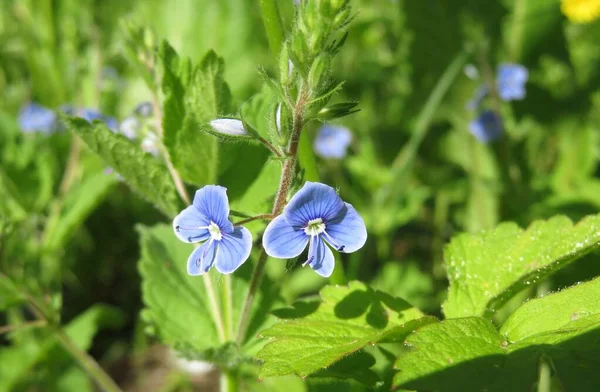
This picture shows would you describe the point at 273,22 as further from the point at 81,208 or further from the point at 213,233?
the point at 81,208

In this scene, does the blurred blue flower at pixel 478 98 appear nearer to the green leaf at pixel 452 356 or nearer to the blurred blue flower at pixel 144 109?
the blurred blue flower at pixel 144 109

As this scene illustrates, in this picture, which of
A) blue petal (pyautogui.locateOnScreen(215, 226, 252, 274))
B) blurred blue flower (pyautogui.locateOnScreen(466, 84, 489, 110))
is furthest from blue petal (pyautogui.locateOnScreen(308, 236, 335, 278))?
blurred blue flower (pyautogui.locateOnScreen(466, 84, 489, 110))

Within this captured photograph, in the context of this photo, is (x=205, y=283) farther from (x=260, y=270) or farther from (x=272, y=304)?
(x=260, y=270)

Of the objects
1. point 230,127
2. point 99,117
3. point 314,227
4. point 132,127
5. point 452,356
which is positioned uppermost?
point 99,117

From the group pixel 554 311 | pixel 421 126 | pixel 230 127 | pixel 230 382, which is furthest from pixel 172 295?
pixel 421 126

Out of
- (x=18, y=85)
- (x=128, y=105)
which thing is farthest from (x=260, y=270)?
(x=18, y=85)

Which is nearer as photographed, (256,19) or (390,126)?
(390,126)
